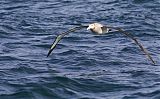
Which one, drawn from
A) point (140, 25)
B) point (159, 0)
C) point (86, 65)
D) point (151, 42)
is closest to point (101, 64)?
point (86, 65)

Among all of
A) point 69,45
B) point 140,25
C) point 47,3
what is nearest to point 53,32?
point 69,45

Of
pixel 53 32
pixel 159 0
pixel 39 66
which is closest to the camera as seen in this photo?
pixel 39 66

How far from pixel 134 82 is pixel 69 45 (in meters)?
4.59

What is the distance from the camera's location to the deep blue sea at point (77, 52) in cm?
1428

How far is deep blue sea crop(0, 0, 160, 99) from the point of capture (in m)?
14.3

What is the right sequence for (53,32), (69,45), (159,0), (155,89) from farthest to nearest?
(159,0) → (53,32) → (69,45) → (155,89)

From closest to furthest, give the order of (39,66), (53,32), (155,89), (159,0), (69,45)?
(155,89) → (39,66) → (69,45) → (53,32) → (159,0)

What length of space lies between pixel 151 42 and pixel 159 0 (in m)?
6.76

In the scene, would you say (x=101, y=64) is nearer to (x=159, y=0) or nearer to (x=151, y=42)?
(x=151, y=42)

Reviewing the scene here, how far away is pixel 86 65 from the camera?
16.4 meters

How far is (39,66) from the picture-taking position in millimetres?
16109

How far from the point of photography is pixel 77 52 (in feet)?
58.5

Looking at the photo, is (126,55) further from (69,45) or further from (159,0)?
(159,0)

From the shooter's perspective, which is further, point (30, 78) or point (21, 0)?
point (21, 0)
